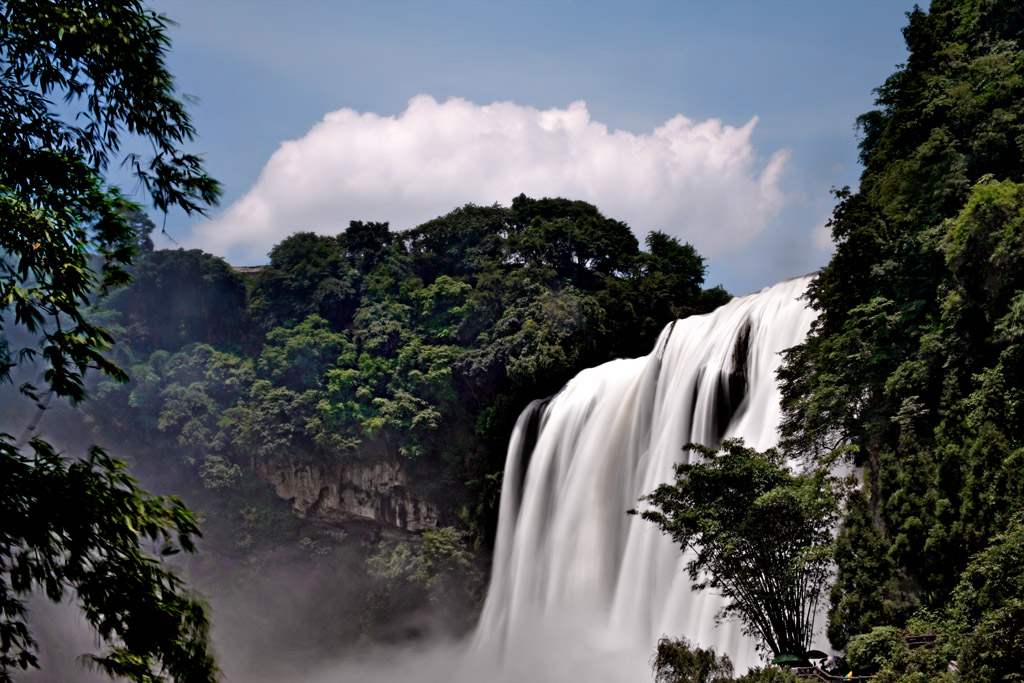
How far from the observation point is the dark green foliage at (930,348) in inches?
464

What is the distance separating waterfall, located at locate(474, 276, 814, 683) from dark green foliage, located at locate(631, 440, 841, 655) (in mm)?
2998

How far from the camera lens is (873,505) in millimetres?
14211

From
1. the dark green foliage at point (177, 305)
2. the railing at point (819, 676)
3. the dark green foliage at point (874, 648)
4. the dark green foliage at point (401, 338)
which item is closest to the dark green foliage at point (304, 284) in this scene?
the dark green foliage at point (401, 338)

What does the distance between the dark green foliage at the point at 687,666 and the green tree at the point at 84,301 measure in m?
8.81

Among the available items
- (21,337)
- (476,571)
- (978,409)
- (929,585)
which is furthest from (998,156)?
(21,337)

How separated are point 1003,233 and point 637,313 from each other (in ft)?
59.1

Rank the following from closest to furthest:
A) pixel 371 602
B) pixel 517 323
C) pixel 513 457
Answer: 1. pixel 513 457
2. pixel 517 323
3. pixel 371 602

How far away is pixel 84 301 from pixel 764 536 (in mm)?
9955

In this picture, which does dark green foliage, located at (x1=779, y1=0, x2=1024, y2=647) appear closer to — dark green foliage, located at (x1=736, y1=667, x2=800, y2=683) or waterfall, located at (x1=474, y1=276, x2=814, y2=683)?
dark green foliage, located at (x1=736, y1=667, x2=800, y2=683)

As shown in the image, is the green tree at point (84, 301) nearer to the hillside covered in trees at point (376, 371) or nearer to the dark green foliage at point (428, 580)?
the hillside covered in trees at point (376, 371)

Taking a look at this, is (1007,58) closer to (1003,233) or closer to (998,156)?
(998,156)

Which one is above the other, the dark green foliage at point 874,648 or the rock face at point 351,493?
A: the rock face at point 351,493

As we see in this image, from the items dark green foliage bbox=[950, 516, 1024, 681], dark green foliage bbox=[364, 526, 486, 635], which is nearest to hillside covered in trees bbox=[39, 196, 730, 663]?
dark green foliage bbox=[364, 526, 486, 635]

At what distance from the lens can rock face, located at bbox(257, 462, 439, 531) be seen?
1265 inches
